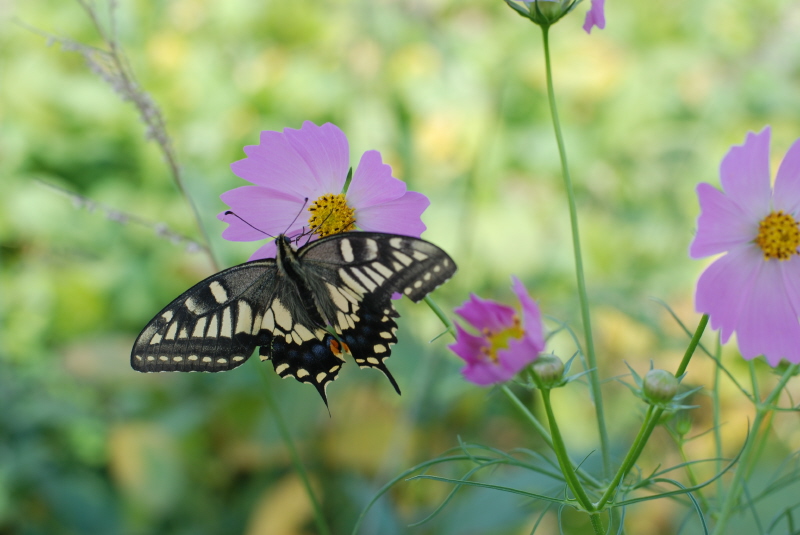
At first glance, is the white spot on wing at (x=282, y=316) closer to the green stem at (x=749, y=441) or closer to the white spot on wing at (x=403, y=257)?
the white spot on wing at (x=403, y=257)

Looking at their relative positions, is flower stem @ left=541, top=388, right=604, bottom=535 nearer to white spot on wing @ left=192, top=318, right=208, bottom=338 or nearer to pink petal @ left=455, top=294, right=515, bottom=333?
pink petal @ left=455, top=294, right=515, bottom=333

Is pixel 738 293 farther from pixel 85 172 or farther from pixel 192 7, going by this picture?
pixel 192 7

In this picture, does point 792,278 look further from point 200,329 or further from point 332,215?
point 200,329

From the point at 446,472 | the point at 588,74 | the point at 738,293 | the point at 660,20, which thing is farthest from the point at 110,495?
the point at 660,20

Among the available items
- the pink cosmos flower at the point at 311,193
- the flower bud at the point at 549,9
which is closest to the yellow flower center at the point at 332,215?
the pink cosmos flower at the point at 311,193

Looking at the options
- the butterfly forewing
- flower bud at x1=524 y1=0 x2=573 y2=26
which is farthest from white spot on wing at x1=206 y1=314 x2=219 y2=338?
flower bud at x1=524 y1=0 x2=573 y2=26
